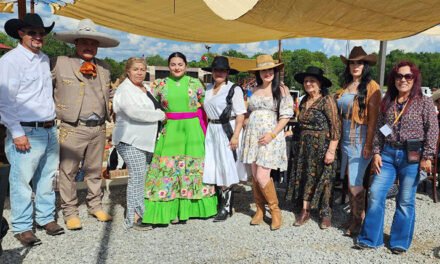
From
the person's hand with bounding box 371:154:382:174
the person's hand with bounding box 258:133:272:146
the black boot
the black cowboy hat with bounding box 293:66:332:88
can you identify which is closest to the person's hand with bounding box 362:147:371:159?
the person's hand with bounding box 371:154:382:174

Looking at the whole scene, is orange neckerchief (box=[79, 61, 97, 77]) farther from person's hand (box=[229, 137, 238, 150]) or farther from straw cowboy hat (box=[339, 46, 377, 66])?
straw cowboy hat (box=[339, 46, 377, 66])

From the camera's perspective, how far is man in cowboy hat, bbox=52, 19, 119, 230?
3.38 meters

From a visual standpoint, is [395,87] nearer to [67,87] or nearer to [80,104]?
[80,104]

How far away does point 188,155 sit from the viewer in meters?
3.84

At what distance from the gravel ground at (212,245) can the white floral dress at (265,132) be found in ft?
2.42

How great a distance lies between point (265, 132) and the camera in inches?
143

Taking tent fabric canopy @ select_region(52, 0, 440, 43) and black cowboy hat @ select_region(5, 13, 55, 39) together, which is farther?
tent fabric canopy @ select_region(52, 0, 440, 43)

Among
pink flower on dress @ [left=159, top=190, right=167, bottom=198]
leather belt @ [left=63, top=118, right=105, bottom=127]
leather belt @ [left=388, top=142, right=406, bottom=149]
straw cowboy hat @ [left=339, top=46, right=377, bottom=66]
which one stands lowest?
pink flower on dress @ [left=159, top=190, right=167, bottom=198]

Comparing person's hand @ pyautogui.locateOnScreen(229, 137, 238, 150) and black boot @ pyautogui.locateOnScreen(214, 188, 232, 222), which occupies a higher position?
person's hand @ pyautogui.locateOnScreen(229, 137, 238, 150)

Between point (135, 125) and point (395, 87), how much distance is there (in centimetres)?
242

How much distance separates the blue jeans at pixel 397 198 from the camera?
307 centimetres

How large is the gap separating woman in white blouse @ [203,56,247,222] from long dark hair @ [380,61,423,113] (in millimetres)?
1351

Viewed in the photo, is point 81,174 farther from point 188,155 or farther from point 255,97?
point 255,97

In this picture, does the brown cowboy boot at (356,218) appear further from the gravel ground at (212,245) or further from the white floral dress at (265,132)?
the white floral dress at (265,132)
